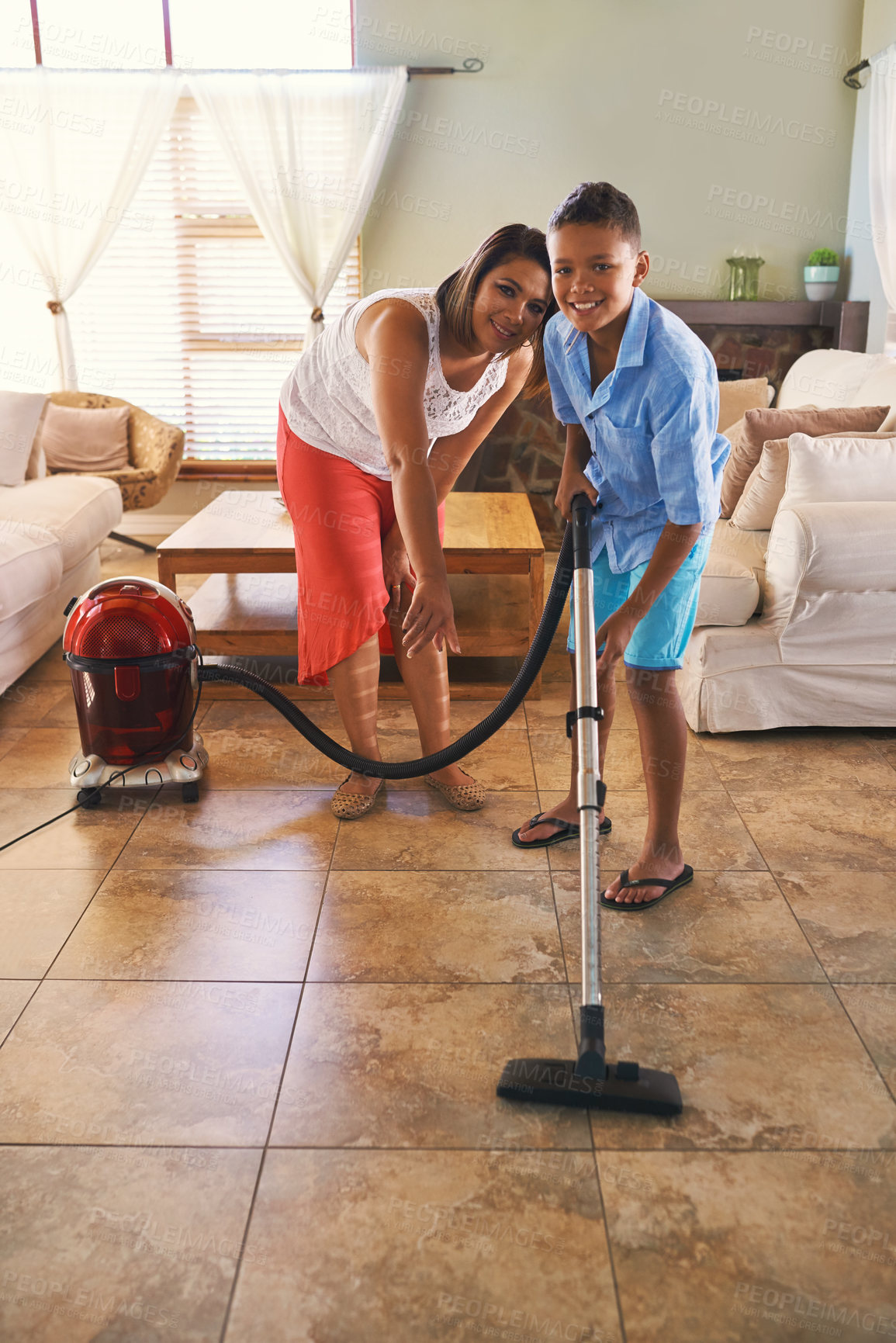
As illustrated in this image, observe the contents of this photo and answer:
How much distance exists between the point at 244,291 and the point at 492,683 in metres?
3.06

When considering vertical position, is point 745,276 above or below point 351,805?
above

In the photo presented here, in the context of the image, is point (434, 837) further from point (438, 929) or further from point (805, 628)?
point (805, 628)

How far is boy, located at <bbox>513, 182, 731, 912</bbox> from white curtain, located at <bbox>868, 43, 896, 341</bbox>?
2.73 meters

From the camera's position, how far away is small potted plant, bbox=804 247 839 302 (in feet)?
15.2

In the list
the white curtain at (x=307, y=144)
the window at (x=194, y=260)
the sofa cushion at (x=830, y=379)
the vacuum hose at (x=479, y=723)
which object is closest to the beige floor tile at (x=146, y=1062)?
the vacuum hose at (x=479, y=723)

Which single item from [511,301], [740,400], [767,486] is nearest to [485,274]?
[511,301]

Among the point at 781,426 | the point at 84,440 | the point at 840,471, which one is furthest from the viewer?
the point at 84,440

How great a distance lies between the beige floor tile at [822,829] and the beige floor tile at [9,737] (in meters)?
1.82

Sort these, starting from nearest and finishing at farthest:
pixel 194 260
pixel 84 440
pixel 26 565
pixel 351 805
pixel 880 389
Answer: pixel 351 805 → pixel 26 565 → pixel 880 389 → pixel 84 440 → pixel 194 260

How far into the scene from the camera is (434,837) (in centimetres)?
214

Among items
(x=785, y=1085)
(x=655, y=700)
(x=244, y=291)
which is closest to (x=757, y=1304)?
(x=785, y=1085)

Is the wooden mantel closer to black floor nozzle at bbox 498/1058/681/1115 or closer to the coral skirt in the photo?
the coral skirt

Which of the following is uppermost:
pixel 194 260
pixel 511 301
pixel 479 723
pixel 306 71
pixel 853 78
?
pixel 306 71

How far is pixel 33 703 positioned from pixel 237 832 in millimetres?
1102
